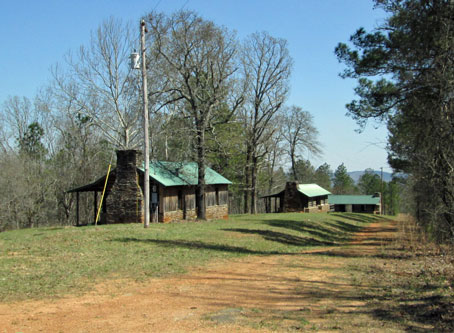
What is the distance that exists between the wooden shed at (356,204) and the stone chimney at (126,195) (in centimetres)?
5020

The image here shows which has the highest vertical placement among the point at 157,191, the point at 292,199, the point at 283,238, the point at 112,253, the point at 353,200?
the point at 157,191

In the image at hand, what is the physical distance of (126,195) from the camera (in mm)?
24375

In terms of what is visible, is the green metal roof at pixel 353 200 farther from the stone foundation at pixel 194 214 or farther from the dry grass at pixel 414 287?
the dry grass at pixel 414 287

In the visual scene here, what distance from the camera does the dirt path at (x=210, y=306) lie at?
6.84 m

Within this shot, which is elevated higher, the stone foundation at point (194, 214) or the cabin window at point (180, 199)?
the cabin window at point (180, 199)

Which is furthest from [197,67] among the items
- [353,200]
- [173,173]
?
[353,200]

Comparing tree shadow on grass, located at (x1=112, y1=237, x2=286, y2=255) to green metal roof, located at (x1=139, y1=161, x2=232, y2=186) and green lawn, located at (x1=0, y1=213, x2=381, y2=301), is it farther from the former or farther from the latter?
green metal roof, located at (x1=139, y1=161, x2=232, y2=186)

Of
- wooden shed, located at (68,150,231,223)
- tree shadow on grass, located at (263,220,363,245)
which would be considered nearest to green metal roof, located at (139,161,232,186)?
wooden shed, located at (68,150,231,223)

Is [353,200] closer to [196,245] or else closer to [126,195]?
[126,195]

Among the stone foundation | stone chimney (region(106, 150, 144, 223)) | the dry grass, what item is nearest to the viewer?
the dry grass

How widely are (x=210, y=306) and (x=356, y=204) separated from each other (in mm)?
65473

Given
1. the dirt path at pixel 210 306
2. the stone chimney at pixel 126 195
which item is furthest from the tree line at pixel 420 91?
the stone chimney at pixel 126 195

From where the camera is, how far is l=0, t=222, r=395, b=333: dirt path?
22.4ft

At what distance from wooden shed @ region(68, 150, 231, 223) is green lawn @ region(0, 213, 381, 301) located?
5268 millimetres
